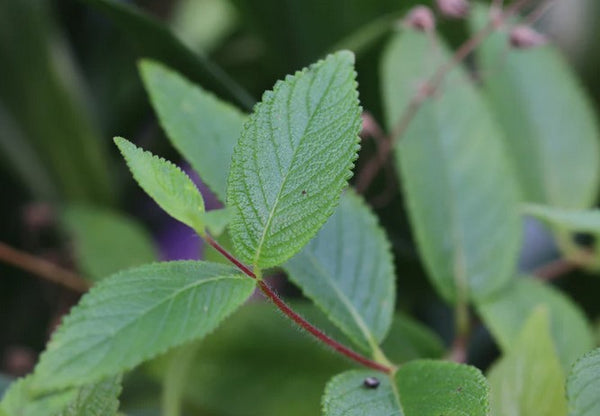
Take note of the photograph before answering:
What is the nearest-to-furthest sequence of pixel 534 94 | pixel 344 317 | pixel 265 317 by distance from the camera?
pixel 344 317
pixel 265 317
pixel 534 94

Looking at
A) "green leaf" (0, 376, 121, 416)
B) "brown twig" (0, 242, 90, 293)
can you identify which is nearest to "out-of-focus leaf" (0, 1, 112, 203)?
"brown twig" (0, 242, 90, 293)

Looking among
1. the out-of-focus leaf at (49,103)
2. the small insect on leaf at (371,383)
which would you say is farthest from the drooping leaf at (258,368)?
the out-of-focus leaf at (49,103)

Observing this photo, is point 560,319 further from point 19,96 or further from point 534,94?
point 19,96

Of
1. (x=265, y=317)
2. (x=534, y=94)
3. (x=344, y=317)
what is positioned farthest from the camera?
(x=534, y=94)

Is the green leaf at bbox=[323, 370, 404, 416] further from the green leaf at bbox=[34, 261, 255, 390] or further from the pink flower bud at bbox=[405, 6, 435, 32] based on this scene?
the pink flower bud at bbox=[405, 6, 435, 32]

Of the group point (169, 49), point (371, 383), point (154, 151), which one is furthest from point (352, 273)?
point (154, 151)

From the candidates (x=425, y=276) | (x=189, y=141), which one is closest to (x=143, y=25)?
(x=189, y=141)
